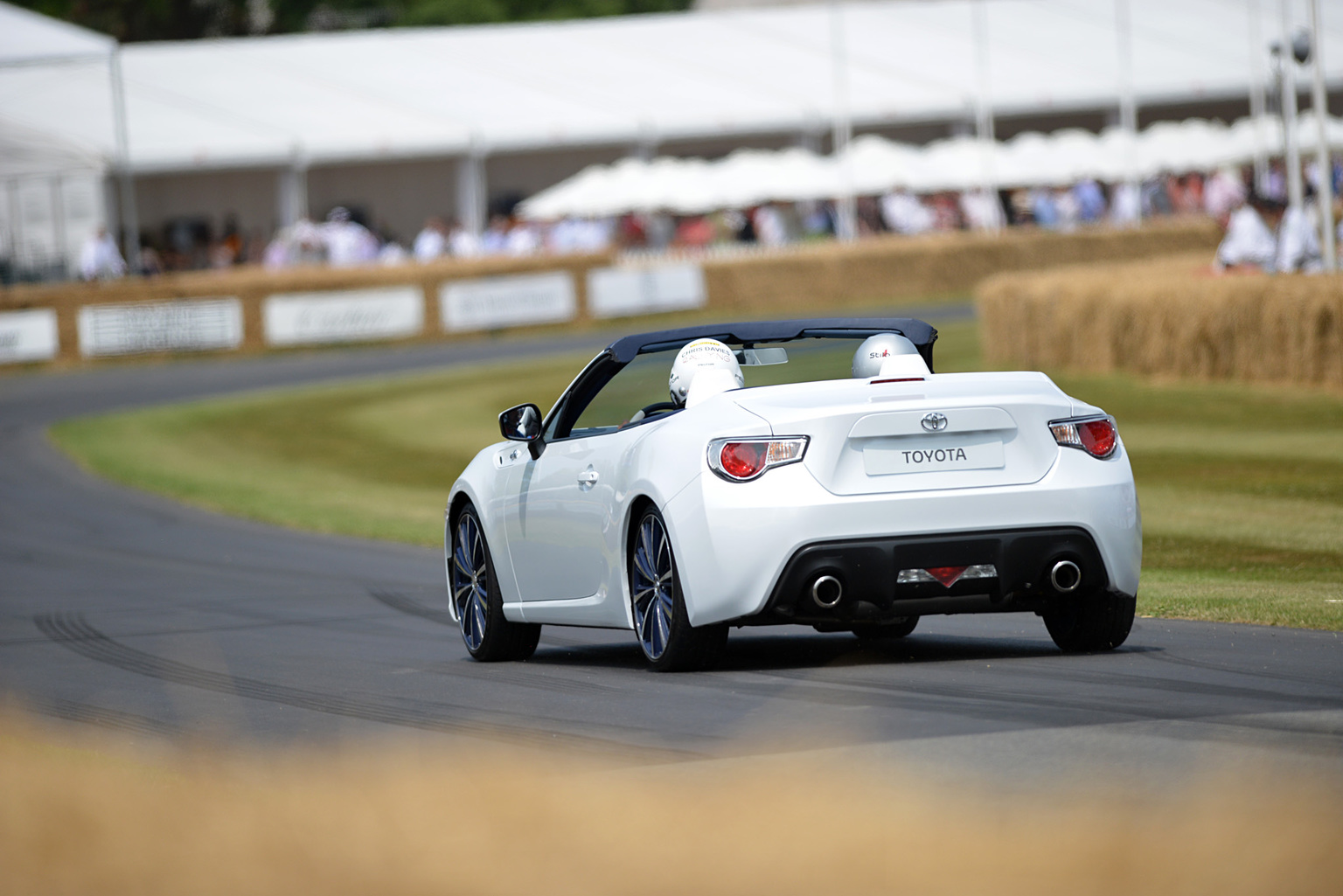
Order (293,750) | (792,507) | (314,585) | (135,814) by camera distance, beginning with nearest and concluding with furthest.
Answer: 1. (135,814)
2. (293,750)
3. (792,507)
4. (314,585)

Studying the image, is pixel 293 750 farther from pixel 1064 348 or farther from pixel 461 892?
pixel 1064 348

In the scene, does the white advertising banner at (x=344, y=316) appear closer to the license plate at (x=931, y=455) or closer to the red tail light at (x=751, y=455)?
the red tail light at (x=751, y=455)

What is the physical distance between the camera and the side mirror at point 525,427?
900 centimetres

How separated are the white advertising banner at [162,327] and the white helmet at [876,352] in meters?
30.1

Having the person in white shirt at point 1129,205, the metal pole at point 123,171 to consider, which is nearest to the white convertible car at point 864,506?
the metal pole at point 123,171

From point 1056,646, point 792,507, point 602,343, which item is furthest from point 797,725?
point 602,343

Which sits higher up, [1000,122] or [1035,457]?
[1000,122]

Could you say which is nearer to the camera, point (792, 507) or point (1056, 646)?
point (792, 507)

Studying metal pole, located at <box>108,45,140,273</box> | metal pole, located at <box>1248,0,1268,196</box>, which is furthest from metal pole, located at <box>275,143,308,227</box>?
metal pole, located at <box>1248,0,1268,196</box>

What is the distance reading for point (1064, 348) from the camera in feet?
88.2

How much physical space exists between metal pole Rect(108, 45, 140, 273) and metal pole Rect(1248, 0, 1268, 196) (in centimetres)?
2303

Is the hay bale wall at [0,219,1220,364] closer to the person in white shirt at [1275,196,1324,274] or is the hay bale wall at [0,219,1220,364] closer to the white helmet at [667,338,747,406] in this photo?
the person in white shirt at [1275,196,1324,274]

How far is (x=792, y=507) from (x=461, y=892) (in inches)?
143

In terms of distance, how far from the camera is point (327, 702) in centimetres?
788
